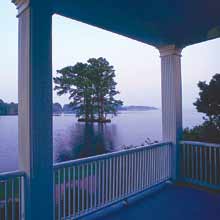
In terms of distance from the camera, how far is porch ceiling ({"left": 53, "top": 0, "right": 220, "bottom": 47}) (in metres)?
2.50

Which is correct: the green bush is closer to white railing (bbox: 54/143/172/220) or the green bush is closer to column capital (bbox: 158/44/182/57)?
white railing (bbox: 54/143/172/220)

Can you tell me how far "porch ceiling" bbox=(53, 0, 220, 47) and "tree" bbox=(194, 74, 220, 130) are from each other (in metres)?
1.15

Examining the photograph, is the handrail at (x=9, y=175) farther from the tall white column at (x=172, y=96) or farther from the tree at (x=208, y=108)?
the tree at (x=208, y=108)

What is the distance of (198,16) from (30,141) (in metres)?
2.59

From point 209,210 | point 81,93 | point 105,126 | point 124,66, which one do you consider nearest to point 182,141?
point 209,210

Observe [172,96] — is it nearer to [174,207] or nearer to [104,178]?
[174,207]

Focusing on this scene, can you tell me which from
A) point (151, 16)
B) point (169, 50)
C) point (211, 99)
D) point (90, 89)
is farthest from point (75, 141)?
point (151, 16)

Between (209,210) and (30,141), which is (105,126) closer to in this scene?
(209,210)

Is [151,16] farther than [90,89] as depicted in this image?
No

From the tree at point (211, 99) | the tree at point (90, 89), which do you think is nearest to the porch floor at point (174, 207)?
the tree at point (211, 99)

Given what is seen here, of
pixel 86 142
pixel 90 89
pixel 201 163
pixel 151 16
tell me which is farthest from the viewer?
pixel 90 89

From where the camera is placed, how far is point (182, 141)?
4.13 metres

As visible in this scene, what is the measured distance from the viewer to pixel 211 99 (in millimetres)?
4477

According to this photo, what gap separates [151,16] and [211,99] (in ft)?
8.07
